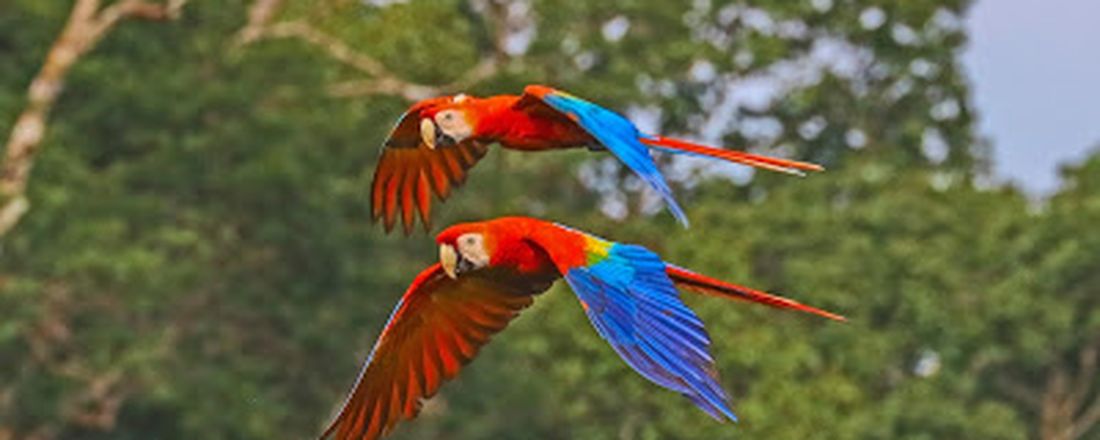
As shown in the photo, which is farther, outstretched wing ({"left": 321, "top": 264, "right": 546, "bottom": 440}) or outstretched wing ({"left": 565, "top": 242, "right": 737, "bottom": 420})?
outstretched wing ({"left": 321, "top": 264, "right": 546, "bottom": 440})

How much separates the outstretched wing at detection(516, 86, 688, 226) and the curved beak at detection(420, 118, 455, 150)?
121 millimetres

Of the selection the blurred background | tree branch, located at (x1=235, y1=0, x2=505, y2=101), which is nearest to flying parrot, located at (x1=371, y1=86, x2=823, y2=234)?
the blurred background

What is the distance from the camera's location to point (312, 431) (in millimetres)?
28906

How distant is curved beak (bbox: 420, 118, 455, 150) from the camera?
4102 mm

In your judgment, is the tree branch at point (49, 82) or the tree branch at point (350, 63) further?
the tree branch at point (350, 63)

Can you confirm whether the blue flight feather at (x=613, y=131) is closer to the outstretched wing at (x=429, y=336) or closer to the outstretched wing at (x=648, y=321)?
the outstretched wing at (x=648, y=321)

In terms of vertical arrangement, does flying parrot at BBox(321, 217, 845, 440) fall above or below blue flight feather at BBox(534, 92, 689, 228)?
below

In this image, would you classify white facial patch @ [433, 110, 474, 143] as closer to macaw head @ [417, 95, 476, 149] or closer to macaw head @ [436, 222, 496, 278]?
macaw head @ [417, 95, 476, 149]

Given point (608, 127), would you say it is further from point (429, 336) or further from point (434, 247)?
point (434, 247)

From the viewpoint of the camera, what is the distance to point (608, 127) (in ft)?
12.8

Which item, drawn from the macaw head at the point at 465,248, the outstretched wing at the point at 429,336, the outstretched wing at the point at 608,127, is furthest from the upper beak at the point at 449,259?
the outstretched wing at the point at 608,127

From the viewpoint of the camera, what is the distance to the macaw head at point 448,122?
411 centimetres

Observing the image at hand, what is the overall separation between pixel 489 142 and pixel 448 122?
0.21 feet

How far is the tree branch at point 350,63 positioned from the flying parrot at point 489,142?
81.6ft
